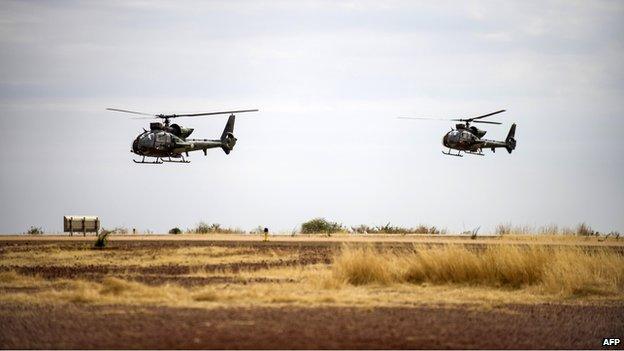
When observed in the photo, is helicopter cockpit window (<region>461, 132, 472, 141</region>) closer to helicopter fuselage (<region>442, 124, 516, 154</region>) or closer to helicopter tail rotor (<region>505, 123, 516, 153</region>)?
helicopter fuselage (<region>442, 124, 516, 154</region>)

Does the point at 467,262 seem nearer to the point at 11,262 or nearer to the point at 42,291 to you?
the point at 42,291

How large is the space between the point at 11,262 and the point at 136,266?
513 cm

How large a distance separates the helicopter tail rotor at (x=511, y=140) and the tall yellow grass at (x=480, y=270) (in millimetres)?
56021

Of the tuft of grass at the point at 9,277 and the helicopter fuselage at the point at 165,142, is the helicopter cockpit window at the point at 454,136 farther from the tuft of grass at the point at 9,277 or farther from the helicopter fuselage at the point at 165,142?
the tuft of grass at the point at 9,277

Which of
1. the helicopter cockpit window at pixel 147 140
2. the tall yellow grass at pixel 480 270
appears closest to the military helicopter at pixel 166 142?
the helicopter cockpit window at pixel 147 140

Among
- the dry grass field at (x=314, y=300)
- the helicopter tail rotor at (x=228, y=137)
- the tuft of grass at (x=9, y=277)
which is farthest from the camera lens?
the helicopter tail rotor at (x=228, y=137)

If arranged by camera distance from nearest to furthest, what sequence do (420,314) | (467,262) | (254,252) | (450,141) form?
(420,314) < (467,262) < (254,252) < (450,141)

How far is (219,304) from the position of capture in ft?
81.9

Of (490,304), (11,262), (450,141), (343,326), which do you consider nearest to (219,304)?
(343,326)

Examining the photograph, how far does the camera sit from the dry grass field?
20.4 metres

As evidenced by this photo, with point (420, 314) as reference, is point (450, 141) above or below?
above

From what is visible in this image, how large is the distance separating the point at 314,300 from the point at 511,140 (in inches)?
2570

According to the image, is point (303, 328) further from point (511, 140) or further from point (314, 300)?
point (511, 140)

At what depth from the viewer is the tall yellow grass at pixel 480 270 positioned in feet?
101
